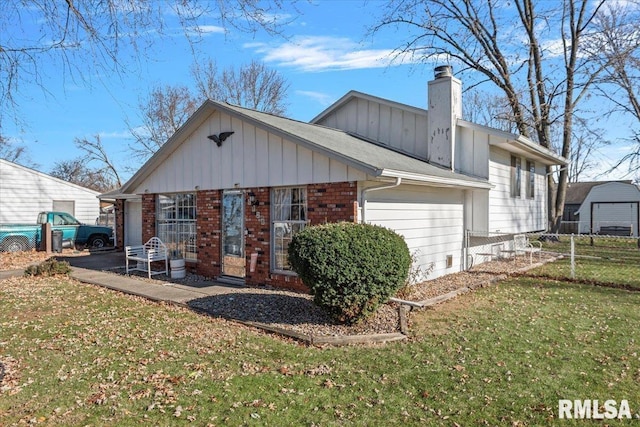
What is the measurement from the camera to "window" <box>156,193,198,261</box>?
11336 millimetres

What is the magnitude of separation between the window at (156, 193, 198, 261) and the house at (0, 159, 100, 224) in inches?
371

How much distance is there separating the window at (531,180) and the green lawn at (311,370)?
8188 mm

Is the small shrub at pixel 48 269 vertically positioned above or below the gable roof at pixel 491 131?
below

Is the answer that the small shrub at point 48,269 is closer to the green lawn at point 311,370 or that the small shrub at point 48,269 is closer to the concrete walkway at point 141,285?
the concrete walkway at point 141,285

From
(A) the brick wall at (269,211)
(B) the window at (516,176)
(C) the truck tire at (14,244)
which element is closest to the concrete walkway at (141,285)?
(A) the brick wall at (269,211)

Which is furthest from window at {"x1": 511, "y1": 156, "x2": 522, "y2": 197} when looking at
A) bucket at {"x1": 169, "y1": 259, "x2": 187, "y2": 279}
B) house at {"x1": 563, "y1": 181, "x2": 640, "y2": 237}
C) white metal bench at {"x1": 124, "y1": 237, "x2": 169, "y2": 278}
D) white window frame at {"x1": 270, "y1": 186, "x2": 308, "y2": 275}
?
house at {"x1": 563, "y1": 181, "x2": 640, "y2": 237}

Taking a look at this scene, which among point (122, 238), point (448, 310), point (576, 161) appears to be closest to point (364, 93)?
point (448, 310)

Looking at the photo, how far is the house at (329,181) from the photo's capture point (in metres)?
8.34

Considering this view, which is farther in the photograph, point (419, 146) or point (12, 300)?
point (419, 146)

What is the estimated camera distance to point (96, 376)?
15.4 ft

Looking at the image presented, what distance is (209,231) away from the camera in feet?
34.7

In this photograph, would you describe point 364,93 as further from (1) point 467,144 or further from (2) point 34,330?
(2) point 34,330

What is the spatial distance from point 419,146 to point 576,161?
41.1 m

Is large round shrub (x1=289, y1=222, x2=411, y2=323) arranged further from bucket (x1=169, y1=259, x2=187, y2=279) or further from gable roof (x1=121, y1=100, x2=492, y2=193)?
bucket (x1=169, y1=259, x2=187, y2=279)
